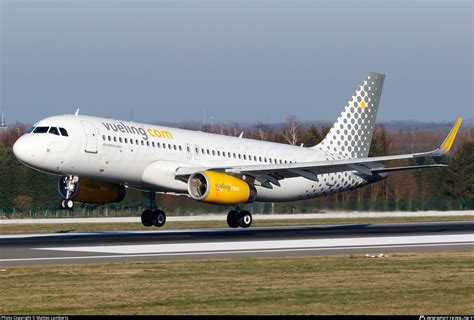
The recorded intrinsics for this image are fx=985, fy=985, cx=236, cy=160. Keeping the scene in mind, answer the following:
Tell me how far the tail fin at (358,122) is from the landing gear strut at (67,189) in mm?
16047

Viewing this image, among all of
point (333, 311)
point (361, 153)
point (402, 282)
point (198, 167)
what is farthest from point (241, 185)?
point (333, 311)

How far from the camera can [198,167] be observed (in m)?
44.3

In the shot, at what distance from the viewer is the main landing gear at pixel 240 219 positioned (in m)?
45.4

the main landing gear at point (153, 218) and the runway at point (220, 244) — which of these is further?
the main landing gear at point (153, 218)

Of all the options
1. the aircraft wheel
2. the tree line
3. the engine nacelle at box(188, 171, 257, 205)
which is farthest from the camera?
the tree line

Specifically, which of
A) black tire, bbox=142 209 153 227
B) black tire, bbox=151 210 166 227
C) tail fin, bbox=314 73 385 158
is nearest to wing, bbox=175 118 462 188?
black tire, bbox=151 210 166 227

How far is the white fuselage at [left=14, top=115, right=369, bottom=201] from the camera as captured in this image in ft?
131

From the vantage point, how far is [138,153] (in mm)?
42000

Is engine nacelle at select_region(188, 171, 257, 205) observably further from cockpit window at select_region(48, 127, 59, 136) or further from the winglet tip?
the winglet tip

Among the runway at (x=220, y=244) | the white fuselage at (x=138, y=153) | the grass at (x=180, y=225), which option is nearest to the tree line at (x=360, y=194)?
the grass at (x=180, y=225)

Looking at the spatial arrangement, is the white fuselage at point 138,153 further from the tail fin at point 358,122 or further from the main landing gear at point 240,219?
the tail fin at point 358,122

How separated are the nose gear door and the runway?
358 cm

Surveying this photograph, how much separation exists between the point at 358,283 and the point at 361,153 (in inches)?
1225

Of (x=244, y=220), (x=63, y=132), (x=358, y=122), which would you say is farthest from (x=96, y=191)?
(x=358, y=122)
